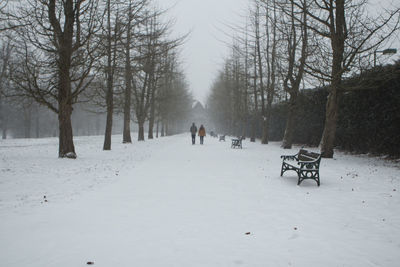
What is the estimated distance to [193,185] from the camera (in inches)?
252

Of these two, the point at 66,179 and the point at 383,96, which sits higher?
the point at 383,96

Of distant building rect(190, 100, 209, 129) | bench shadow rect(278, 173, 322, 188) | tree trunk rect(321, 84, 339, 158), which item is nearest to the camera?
bench shadow rect(278, 173, 322, 188)

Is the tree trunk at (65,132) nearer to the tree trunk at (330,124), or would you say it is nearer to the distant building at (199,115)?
the tree trunk at (330,124)

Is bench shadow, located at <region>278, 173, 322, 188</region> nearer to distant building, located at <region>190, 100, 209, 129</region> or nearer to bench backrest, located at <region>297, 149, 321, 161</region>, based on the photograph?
bench backrest, located at <region>297, 149, 321, 161</region>

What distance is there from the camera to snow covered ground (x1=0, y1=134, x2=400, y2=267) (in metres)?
2.97

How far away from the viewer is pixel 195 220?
13.3 ft

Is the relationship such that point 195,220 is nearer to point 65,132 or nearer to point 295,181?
point 295,181

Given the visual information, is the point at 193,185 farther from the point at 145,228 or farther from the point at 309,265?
the point at 309,265

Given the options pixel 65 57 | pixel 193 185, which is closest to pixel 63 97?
pixel 65 57

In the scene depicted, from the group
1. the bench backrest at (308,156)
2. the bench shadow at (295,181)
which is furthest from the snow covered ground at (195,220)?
the bench backrest at (308,156)

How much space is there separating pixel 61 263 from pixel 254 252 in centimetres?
218

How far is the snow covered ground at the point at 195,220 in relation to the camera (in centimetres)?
297

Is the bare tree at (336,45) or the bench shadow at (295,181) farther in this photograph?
the bare tree at (336,45)

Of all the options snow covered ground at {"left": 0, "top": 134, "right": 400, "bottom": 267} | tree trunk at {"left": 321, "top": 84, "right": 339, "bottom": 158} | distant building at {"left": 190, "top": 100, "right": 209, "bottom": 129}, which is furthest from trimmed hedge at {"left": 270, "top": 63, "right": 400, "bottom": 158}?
distant building at {"left": 190, "top": 100, "right": 209, "bottom": 129}
